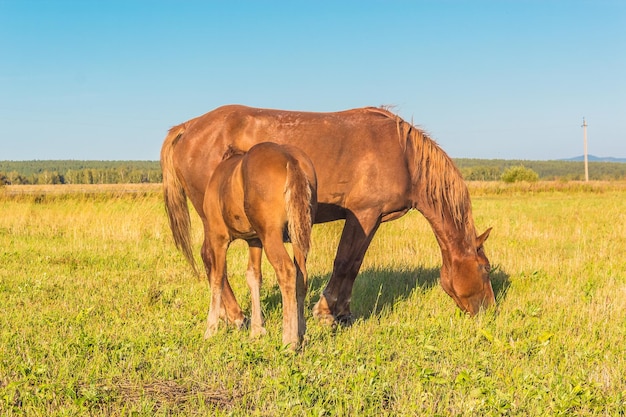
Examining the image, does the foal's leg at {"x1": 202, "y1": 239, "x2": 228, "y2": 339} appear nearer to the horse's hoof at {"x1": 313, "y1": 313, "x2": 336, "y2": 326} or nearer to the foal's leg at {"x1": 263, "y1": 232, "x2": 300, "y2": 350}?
the foal's leg at {"x1": 263, "y1": 232, "x2": 300, "y2": 350}

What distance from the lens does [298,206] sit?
4.21 m

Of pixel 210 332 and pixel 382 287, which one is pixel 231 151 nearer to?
pixel 210 332

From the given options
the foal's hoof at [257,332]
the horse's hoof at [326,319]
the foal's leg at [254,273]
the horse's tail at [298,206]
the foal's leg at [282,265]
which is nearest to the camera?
the horse's tail at [298,206]

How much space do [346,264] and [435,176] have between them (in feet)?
4.80

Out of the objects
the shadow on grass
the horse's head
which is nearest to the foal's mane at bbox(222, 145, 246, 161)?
the shadow on grass

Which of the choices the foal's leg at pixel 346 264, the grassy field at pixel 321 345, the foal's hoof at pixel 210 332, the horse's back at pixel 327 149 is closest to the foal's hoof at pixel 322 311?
the foal's leg at pixel 346 264

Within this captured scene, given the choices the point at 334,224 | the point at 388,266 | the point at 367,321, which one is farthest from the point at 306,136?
the point at 334,224

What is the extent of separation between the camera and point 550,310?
6391mm

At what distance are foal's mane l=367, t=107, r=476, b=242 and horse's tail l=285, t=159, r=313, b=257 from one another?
250 cm

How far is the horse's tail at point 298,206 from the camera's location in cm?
421

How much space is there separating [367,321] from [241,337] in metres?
1.46

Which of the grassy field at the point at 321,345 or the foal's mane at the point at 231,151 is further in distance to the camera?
the foal's mane at the point at 231,151

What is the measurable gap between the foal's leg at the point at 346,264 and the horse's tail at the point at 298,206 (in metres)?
2.00

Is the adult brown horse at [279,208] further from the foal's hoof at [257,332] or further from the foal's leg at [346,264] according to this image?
the foal's leg at [346,264]
